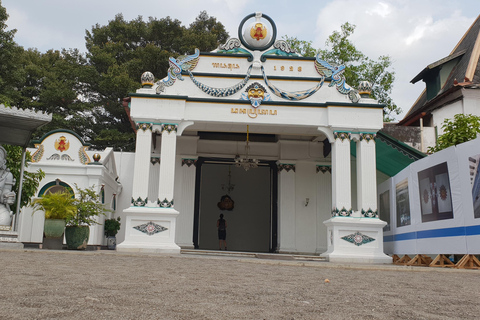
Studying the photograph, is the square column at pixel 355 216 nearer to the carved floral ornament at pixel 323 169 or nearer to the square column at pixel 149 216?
the carved floral ornament at pixel 323 169

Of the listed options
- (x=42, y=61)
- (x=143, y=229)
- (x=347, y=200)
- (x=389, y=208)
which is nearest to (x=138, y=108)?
(x=143, y=229)

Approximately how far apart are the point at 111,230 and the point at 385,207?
801cm

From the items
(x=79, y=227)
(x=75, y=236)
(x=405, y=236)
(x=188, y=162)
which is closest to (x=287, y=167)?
(x=188, y=162)

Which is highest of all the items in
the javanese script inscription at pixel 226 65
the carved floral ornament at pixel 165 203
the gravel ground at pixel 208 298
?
the javanese script inscription at pixel 226 65

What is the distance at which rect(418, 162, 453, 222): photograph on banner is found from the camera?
927 centimetres

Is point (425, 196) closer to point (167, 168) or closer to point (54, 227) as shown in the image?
point (167, 168)

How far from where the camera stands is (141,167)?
1234 cm

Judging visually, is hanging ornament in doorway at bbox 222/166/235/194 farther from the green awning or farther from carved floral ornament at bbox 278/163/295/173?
the green awning

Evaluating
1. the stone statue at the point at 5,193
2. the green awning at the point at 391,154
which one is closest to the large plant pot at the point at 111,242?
the stone statue at the point at 5,193

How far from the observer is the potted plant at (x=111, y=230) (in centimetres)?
1459

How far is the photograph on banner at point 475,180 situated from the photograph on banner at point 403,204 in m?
2.80

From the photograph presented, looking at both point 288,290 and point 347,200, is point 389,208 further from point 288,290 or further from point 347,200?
point 288,290

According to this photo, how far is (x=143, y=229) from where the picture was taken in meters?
11.9

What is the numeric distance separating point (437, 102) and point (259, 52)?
9.25m
